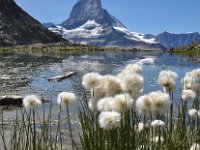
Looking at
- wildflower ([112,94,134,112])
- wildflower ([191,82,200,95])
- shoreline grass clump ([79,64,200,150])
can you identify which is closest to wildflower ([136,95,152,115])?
shoreline grass clump ([79,64,200,150])

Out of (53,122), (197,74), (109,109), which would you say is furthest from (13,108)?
(109,109)

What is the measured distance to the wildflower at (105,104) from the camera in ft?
18.8

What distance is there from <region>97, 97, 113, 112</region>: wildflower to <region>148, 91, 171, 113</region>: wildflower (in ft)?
1.76

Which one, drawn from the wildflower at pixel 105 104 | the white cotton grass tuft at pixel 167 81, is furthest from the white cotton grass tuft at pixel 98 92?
the white cotton grass tuft at pixel 167 81

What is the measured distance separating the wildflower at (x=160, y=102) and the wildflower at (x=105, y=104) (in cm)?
54

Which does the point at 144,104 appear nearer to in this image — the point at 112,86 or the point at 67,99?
the point at 112,86

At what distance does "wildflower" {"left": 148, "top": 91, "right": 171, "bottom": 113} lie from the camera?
555 centimetres

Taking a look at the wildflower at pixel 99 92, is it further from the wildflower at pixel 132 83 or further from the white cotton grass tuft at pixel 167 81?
the white cotton grass tuft at pixel 167 81

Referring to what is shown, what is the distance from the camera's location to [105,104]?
579 cm

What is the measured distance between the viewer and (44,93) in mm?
26312

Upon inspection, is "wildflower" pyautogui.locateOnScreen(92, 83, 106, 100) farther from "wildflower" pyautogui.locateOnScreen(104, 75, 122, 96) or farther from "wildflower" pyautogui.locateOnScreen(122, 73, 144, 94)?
"wildflower" pyautogui.locateOnScreen(122, 73, 144, 94)

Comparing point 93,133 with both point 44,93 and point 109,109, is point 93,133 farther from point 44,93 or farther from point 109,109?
point 44,93

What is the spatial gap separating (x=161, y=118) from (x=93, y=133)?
1.36 metres

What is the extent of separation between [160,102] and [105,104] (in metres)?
0.72
